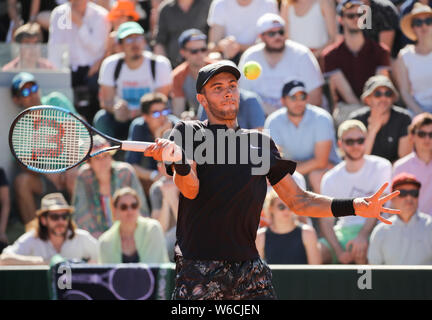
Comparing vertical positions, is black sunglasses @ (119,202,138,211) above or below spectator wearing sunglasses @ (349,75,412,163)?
below

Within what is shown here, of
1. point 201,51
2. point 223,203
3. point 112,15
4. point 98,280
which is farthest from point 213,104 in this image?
point 112,15

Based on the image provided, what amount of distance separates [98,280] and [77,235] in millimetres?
784

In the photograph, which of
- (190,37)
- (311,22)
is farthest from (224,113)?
(311,22)

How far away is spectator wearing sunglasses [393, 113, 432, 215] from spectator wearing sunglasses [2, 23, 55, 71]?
3812 millimetres

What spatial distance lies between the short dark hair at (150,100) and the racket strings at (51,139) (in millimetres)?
2673

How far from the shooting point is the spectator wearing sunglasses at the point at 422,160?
707 cm

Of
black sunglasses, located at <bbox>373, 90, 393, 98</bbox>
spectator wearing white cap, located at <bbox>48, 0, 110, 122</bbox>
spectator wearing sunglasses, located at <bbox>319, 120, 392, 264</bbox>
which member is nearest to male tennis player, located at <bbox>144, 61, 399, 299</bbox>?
spectator wearing sunglasses, located at <bbox>319, 120, 392, 264</bbox>

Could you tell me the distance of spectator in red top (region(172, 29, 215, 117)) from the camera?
323 inches

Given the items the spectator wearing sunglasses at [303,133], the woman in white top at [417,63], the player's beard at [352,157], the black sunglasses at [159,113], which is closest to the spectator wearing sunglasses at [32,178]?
the black sunglasses at [159,113]

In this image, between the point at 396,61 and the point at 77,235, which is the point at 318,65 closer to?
the point at 396,61

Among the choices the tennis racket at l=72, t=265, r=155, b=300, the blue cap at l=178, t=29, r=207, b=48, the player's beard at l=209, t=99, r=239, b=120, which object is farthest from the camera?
the blue cap at l=178, t=29, r=207, b=48

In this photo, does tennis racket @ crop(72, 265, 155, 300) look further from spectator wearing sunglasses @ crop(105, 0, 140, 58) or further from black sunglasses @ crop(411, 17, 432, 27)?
black sunglasses @ crop(411, 17, 432, 27)

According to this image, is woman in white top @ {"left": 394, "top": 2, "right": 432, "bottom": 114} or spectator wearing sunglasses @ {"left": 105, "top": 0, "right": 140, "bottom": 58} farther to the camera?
spectator wearing sunglasses @ {"left": 105, "top": 0, "right": 140, "bottom": 58}
